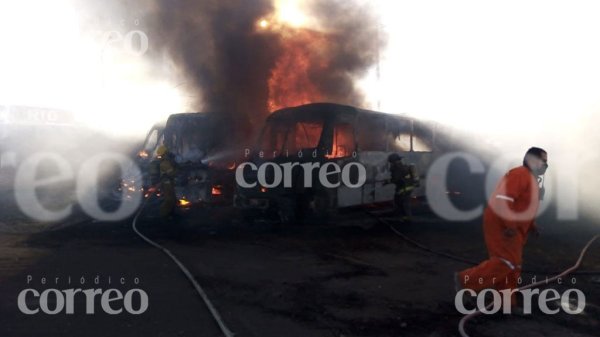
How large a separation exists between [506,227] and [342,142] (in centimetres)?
491

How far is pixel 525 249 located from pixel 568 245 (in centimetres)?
92

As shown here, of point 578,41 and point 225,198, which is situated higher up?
point 578,41

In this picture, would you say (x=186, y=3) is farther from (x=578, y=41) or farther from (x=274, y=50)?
(x=578, y=41)

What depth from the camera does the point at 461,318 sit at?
456 centimetres

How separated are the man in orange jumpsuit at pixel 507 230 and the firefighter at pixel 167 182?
657 centimetres

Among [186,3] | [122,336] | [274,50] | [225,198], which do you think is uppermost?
[186,3]

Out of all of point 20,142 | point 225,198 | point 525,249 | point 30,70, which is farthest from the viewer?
point 30,70

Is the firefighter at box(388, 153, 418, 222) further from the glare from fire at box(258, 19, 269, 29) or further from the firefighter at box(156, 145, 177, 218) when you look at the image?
the glare from fire at box(258, 19, 269, 29)

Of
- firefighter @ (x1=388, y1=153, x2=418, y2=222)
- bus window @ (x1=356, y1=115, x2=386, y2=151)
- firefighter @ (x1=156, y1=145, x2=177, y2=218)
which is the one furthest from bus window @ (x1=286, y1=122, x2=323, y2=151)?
firefighter @ (x1=156, y1=145, x2=177, y2=218)

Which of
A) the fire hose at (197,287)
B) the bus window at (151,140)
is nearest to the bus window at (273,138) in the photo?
the fire hose at (197,287)

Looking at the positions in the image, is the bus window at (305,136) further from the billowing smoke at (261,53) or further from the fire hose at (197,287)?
the billowing smoke at (261,53)

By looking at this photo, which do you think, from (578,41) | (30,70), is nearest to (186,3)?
(578,41)

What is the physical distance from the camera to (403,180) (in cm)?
961

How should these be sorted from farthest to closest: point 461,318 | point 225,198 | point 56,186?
point 56,186 < point 225,198 < point 461,318
